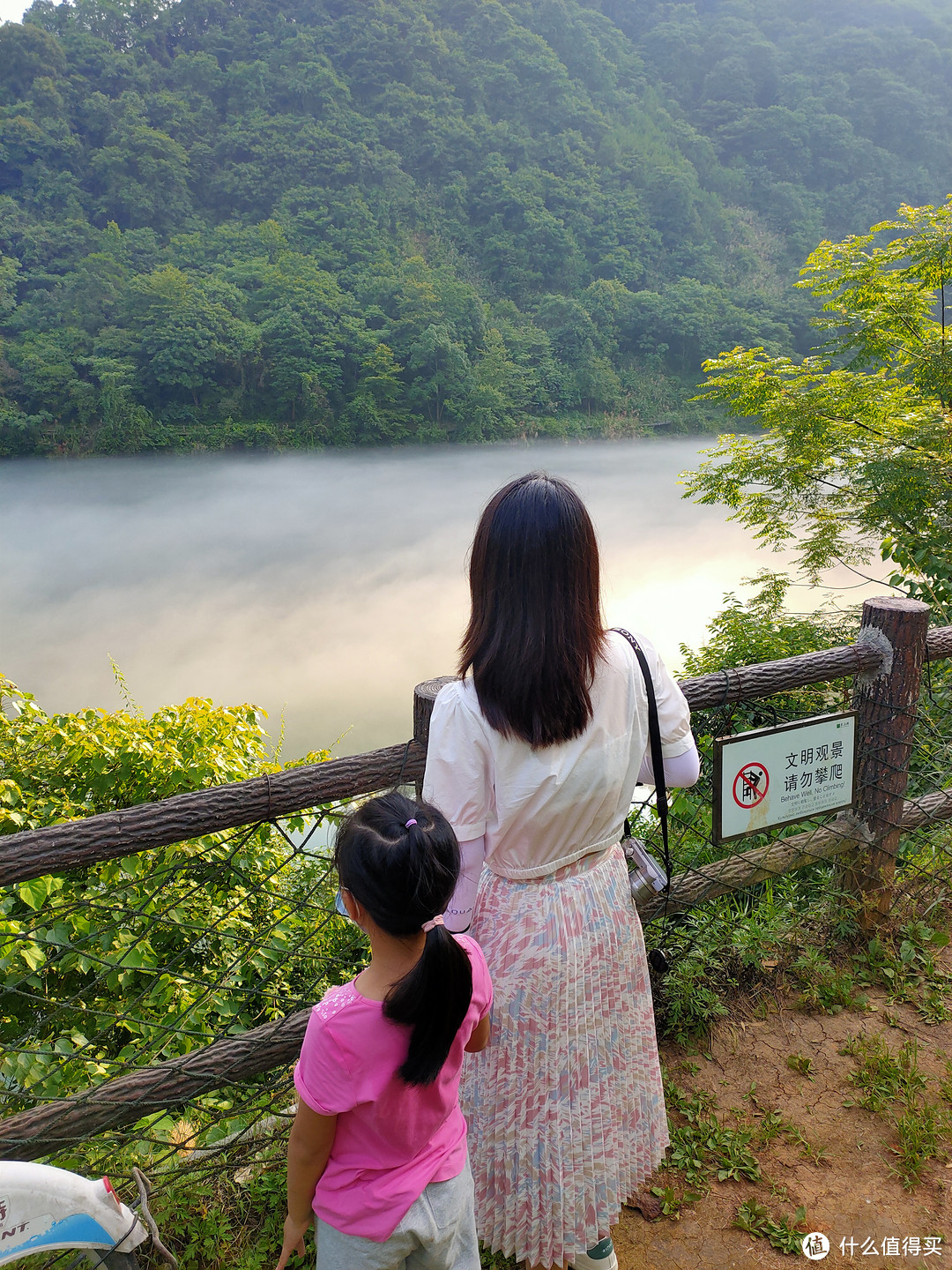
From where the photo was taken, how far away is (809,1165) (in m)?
1.62

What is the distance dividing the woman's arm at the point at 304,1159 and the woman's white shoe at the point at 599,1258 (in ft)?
1.84

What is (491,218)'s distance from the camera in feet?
101

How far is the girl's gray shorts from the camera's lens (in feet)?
3.06

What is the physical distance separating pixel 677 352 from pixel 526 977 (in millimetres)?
28710

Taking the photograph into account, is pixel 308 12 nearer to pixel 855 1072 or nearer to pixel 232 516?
pixel 232 516

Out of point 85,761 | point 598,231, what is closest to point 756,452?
point 85,761

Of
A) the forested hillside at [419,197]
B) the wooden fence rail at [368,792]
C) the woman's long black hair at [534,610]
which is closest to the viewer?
the woman's long black hair at [534,610]

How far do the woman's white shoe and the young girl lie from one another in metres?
0.45

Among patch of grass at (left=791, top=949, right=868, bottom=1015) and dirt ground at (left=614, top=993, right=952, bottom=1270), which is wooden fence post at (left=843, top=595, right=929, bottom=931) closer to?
patch of grass at (left=791, top=949, right=868, bottom=1015)

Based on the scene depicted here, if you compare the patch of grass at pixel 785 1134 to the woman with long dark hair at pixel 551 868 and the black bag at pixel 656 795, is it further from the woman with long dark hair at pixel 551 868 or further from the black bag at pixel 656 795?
the black bag at pixel 656 795

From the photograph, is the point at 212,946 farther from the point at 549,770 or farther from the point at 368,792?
the point at 549,770

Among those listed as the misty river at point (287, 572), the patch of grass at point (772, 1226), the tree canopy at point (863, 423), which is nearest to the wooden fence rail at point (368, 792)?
the patch of grass at point (772, 1226)

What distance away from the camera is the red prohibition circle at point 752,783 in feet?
5.94

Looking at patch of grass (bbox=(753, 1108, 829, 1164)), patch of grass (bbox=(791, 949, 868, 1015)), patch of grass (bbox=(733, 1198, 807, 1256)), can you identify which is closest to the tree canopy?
patch of grass (bbox=(791, 949, 868, 1015))
